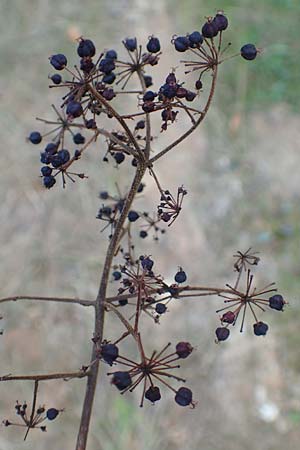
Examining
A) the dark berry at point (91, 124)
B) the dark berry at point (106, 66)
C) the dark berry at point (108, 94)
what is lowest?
the dark berry at point (91, 124)

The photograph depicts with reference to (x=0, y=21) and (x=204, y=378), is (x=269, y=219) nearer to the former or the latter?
(x=204, y=378)

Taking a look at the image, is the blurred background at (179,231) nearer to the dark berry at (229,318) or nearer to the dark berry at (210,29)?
the dark berry at (229,318)

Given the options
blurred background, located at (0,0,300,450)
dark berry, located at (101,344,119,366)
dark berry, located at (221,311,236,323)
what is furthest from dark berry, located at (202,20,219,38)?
blurred background, located at (0,0,300,450)

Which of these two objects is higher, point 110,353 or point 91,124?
point 91,124

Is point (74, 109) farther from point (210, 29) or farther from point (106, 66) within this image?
point (210, 29)

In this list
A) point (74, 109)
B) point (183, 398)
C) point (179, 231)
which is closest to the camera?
point (74, 109)

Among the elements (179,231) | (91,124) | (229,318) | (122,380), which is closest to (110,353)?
(122,380)

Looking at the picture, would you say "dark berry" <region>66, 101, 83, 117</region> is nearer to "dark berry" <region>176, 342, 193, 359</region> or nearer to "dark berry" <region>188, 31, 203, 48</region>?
"dark berry" <region>188, 31, 203, 48</region>

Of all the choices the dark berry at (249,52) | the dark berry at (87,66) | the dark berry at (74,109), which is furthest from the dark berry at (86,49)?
the dark berry at (249,52)

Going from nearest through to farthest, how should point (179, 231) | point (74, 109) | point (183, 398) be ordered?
point (74, 109) < point (183, 398) < point (179, 231)
